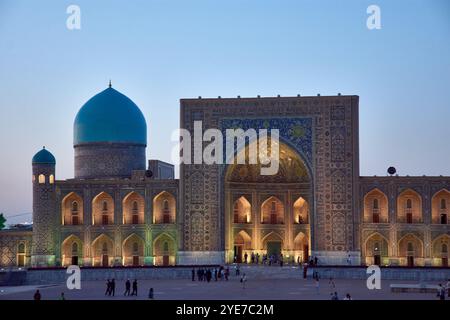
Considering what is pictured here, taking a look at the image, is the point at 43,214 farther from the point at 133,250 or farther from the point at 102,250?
the point at 133,250

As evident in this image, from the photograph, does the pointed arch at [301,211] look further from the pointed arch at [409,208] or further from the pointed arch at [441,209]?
the pointed arch at [441,209]

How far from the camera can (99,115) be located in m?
46.9

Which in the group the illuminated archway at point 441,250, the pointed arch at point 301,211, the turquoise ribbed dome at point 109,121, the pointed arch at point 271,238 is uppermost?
the turquoise ribbed dome at point 109,121

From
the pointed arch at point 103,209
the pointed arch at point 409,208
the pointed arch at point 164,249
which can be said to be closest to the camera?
the pointed arch at point 409,208

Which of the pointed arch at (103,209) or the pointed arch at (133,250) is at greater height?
the pointed arch at (103,209)

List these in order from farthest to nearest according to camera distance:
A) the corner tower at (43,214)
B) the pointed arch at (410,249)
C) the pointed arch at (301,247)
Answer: the pointed arch at (301,247) < the corner tower at (43,214) < the pointed arch at (410,249)

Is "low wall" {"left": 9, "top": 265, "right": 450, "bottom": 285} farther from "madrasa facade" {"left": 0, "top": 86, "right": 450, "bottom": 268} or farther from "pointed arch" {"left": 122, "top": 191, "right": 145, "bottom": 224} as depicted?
"pointed arch" {"left": 122, "top": 191, "right": 145, "bottom": 224}

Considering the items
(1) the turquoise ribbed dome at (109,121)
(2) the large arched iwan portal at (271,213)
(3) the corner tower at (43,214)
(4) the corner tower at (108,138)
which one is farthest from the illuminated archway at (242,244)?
(3) the corner tower at (43,214)

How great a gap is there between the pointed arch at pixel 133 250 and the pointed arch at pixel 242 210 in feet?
16.0

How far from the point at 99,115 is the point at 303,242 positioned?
42.4 feet

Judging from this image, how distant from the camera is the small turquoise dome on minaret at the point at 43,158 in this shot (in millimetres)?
42844

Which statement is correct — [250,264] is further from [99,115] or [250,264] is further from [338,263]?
[99,115]

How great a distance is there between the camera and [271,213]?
4438 cm

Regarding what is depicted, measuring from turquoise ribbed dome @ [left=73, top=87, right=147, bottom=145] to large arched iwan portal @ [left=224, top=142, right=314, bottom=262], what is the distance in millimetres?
7367
